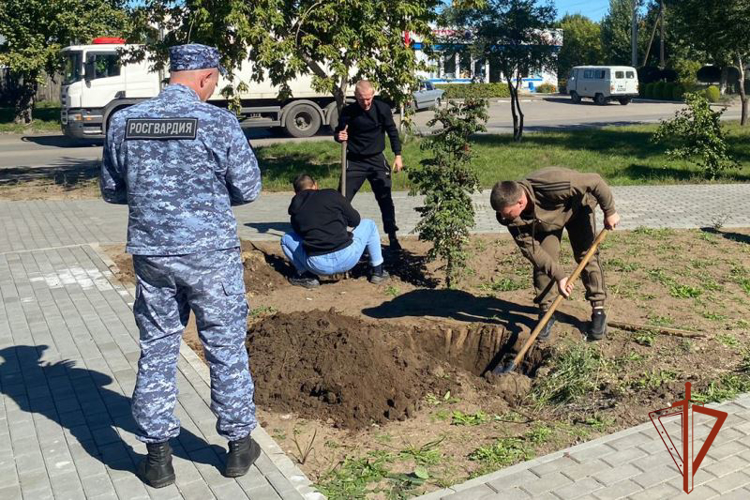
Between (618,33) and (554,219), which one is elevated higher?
(618,33)

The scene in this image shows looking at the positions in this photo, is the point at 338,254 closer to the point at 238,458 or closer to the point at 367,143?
the point at 367,143

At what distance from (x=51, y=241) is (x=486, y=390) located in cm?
645

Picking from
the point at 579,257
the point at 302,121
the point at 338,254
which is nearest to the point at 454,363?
the point at 579,257

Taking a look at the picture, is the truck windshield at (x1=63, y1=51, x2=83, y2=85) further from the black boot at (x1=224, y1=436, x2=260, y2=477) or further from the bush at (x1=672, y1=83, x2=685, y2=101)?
the bush at (x1=672, y1=83, x2=685, y2=101)

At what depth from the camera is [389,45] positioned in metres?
12.5

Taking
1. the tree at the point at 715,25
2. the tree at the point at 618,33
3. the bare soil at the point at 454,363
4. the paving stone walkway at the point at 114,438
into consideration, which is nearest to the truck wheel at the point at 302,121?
the tree at the point at 715,25

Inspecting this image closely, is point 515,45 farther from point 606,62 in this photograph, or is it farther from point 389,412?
point 606,62

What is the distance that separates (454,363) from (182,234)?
305 cm

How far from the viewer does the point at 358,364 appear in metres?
5.49

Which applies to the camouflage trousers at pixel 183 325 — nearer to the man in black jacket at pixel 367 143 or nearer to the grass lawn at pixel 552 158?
the man in black jacket at pixel 367 143

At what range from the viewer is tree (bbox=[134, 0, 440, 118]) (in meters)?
11.8

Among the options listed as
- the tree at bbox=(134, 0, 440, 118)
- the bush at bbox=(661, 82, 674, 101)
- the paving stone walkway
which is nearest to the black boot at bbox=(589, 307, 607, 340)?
the paving stone walkway

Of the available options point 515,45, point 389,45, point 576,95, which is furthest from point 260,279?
point 576,95

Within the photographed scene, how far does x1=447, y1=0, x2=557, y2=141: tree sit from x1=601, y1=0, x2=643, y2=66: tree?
1512 inches
